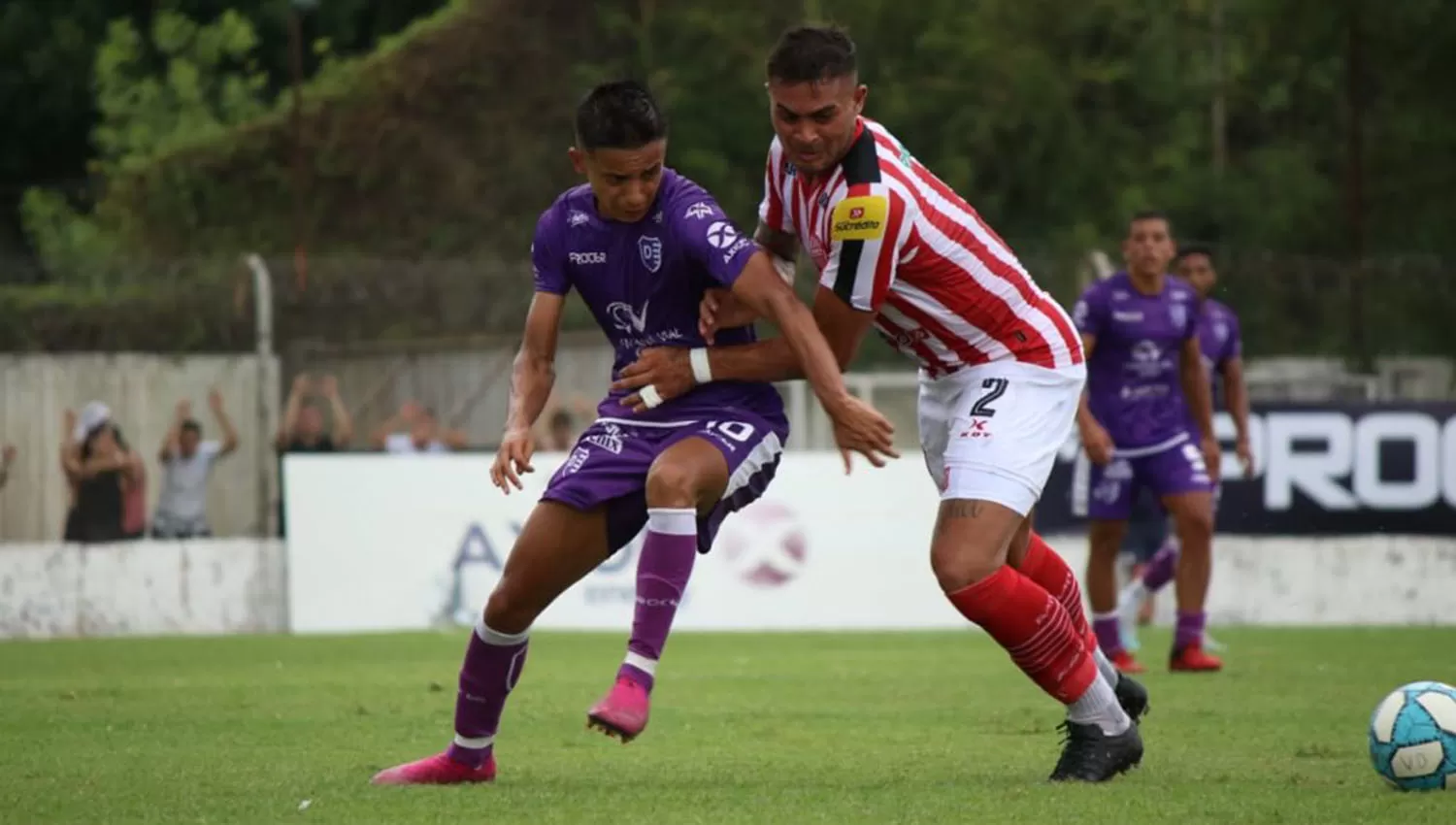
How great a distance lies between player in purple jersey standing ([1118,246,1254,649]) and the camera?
14734 millimetres

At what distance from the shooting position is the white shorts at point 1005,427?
747 centimetres

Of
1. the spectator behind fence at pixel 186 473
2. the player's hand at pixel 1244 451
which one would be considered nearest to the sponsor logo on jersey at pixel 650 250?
the player's hand at pixel 1244 451

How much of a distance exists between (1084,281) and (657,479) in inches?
500

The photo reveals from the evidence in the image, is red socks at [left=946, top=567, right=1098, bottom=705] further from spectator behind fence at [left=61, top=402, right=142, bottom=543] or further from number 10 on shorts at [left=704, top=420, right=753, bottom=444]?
spectator behind fence at [left=61, top=402, right=142, bottom=543]

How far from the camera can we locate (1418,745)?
7266 mm

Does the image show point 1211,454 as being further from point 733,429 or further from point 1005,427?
point 733,429

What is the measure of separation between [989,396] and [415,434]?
12.7 metres

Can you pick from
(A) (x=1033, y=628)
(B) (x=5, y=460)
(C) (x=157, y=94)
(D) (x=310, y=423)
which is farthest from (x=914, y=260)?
(C) (x=157, y=94)

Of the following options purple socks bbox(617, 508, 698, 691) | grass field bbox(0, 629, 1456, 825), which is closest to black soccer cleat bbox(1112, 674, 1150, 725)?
grass field bbox(0, 629, 1456, 825)

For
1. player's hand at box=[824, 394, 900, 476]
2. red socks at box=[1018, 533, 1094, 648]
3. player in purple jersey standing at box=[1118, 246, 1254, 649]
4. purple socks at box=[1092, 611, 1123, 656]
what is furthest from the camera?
player in purple jersey standing at box=[1118, 246, 1254, 649]

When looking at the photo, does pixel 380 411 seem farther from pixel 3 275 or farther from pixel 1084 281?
pixel 1084 281

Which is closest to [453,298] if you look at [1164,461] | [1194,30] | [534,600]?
[1164,461]

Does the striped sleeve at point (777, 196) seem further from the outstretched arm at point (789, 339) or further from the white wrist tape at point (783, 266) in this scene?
the outstretched arm at point (789, 339)

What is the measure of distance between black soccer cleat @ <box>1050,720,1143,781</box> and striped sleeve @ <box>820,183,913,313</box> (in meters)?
1.55
